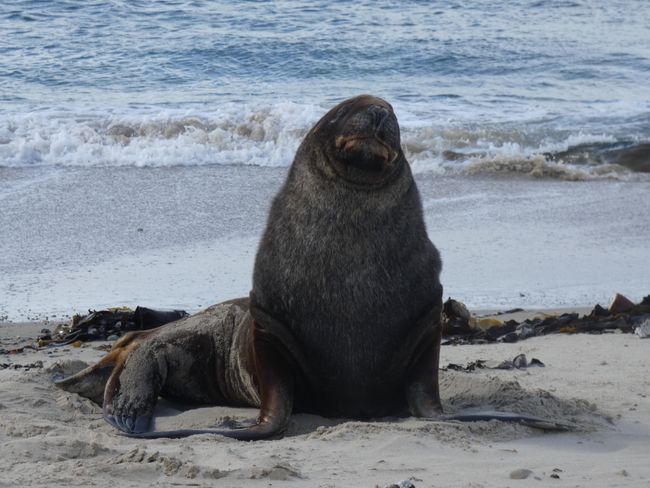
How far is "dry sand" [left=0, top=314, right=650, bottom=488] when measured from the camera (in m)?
3.77

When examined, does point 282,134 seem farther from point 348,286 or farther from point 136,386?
point 348,286

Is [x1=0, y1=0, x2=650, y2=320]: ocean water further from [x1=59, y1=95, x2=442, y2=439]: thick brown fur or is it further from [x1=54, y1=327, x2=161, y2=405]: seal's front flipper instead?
[x1=59, y1=95, x2=442, y2=439]: thick brown fur

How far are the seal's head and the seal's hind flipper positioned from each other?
981 millimetres

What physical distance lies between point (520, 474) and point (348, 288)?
1.27 meters

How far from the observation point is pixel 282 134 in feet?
48.2

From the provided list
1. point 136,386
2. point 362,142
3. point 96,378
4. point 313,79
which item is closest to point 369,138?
point 362,142

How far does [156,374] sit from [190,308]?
7.09ft

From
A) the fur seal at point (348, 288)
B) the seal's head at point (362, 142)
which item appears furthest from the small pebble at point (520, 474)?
the seal's head at point (362, 142)

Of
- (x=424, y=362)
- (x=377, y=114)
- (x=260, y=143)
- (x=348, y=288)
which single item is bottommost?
(x=260, y=143)

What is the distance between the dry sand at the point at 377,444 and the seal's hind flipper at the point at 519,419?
4 centimetres

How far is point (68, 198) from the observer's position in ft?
38.1

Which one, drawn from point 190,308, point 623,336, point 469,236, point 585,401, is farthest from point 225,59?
point 585,401

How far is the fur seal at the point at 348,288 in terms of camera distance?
190 inches

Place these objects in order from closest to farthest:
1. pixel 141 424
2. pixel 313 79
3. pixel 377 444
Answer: pixel 377 444 < pixel 141 424 < pixel 313 79
